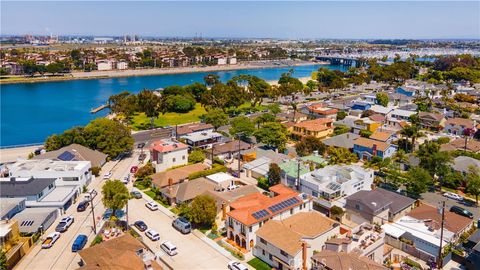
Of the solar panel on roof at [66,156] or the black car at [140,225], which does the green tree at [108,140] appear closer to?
the solar panel on roof at [66,156]

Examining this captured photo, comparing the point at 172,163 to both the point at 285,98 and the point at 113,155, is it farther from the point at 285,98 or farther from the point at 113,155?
the point at 285,98

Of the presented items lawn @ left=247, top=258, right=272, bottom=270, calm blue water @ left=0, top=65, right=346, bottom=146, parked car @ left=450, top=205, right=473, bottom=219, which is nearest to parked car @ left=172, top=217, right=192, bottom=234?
lawn @ left=247, top=258, right=272, bottom=270

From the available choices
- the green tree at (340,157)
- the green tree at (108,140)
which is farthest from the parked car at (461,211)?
the green tree at (108,140)

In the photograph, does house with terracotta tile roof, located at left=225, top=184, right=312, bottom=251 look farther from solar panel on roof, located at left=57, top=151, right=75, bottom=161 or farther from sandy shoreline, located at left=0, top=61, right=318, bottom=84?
sandy shoreline, located at left=0, top=61, right=318, bottom=84

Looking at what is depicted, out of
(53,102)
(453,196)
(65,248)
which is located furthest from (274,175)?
(53,102)

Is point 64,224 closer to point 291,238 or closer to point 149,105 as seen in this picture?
point 291,238

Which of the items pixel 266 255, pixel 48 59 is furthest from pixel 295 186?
pixel 48 59

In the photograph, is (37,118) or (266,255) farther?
(37,118)
